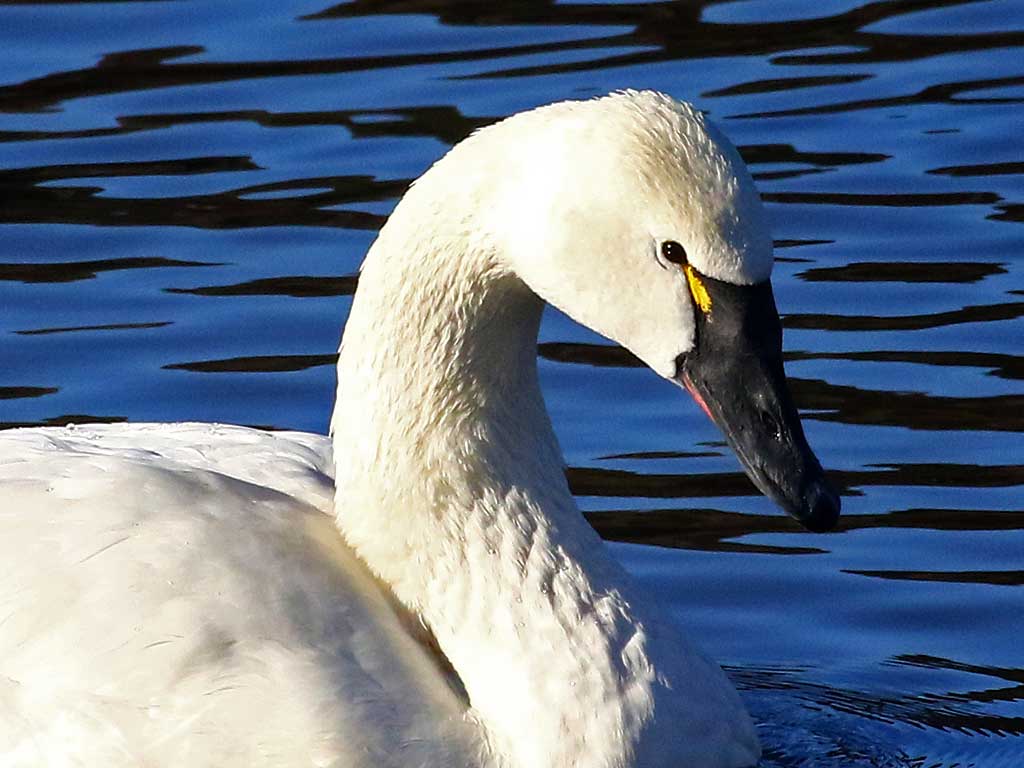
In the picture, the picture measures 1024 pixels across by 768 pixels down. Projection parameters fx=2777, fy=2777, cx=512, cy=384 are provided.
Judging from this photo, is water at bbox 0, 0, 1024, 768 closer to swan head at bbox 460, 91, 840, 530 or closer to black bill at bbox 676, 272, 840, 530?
black bill at bbox 676, 272, 840, 530

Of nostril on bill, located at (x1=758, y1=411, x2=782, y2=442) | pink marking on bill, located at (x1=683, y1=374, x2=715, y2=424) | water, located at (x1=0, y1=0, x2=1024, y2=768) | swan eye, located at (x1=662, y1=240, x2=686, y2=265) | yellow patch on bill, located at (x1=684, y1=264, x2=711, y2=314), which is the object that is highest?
swan eye, located at (x1=662, y1=240, x2=686, y2=265)

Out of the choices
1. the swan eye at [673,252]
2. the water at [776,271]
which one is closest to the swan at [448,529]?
the swan eye at [673,252]

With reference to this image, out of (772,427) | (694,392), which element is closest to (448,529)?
(694,392)

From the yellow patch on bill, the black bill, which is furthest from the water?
the yellow patch on bill

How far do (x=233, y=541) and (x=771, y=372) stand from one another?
4.11 feet

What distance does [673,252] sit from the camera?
592cm

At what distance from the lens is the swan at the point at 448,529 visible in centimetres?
592

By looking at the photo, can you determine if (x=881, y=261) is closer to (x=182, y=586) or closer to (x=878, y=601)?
(x=878, y=601)

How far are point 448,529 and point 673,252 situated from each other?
3.10ft

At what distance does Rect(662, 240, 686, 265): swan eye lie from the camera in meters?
5.90

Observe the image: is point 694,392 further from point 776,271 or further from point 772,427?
point 776,271

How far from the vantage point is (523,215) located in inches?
235

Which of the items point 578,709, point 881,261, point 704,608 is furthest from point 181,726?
point 881,261

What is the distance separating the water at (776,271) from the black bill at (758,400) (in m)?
0.95
